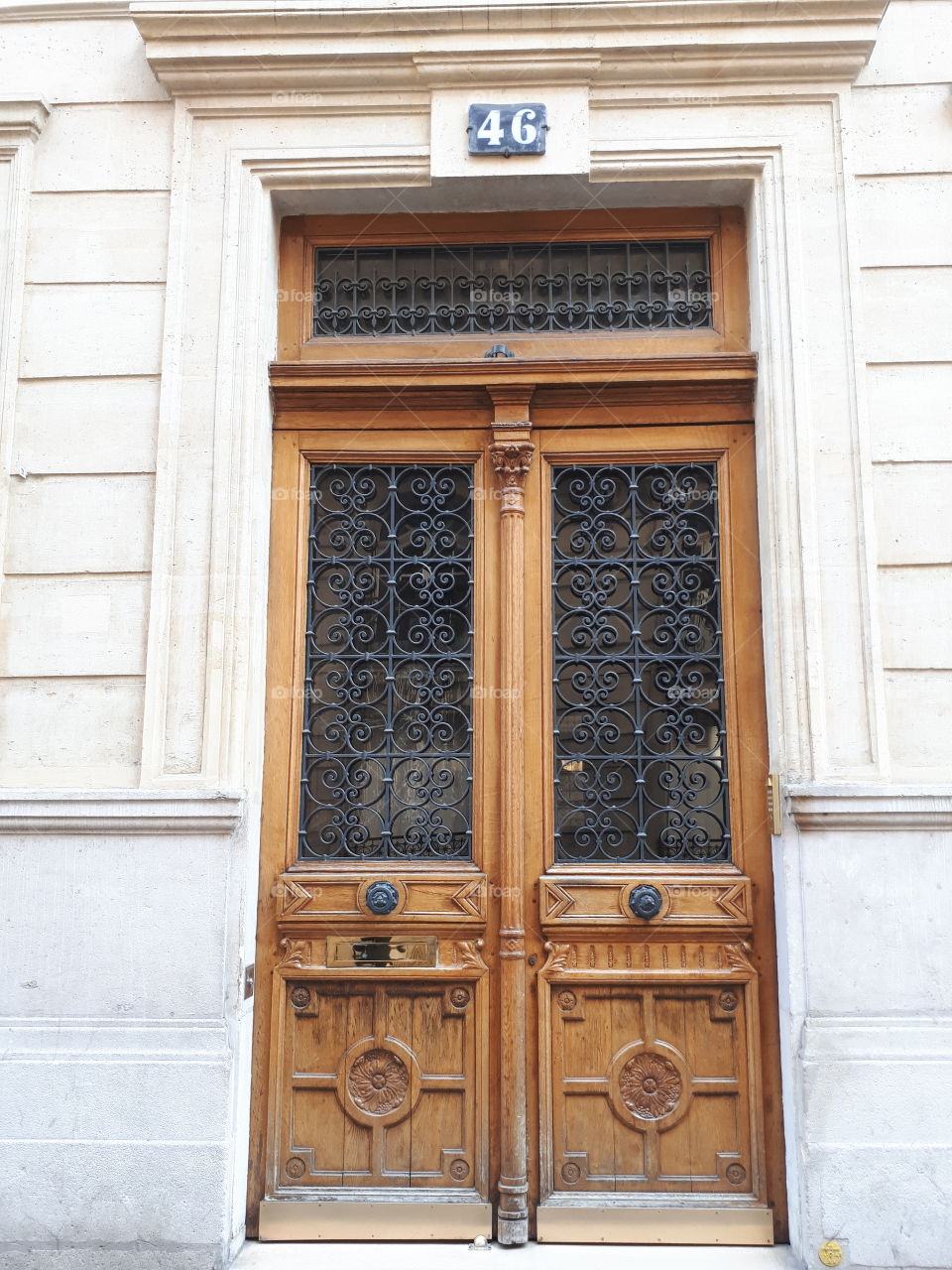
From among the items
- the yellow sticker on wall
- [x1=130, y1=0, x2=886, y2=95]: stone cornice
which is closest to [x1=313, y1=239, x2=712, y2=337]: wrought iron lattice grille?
[x1=130, y1=0, x2=886, y2=95]: stone cornice

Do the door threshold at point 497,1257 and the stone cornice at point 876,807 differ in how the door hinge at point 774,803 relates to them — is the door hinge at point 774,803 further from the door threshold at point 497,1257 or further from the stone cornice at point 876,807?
the door threshold at point 497,1257

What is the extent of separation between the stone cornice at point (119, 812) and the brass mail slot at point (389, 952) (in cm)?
80

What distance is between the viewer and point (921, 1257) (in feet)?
13.3

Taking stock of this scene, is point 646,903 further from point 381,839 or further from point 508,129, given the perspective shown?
point 508,129

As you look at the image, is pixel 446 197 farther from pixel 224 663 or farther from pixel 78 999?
pixel 78 999

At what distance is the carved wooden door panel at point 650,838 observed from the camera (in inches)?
176

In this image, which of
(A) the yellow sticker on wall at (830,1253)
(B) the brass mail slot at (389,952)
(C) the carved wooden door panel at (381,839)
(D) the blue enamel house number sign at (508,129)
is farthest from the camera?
(D) the blue enamel house number sign at (508,129)

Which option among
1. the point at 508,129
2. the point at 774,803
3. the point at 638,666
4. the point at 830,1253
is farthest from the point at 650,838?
the point at 508,129

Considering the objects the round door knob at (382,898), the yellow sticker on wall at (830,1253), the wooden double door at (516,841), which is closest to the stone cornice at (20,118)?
the wooden double door at (516,841)

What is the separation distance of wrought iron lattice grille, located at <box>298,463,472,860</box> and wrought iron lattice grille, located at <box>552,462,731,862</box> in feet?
1.57

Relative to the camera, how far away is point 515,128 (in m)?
4.88

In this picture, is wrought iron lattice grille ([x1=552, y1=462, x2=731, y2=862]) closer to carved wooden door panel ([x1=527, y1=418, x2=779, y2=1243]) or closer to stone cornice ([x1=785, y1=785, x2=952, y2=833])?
carved wooden door panel ([x1=527, y1=418, x2=779, y2=1243])

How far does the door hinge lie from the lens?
176 inches

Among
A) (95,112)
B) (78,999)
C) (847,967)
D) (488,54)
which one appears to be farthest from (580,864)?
(95,112)
